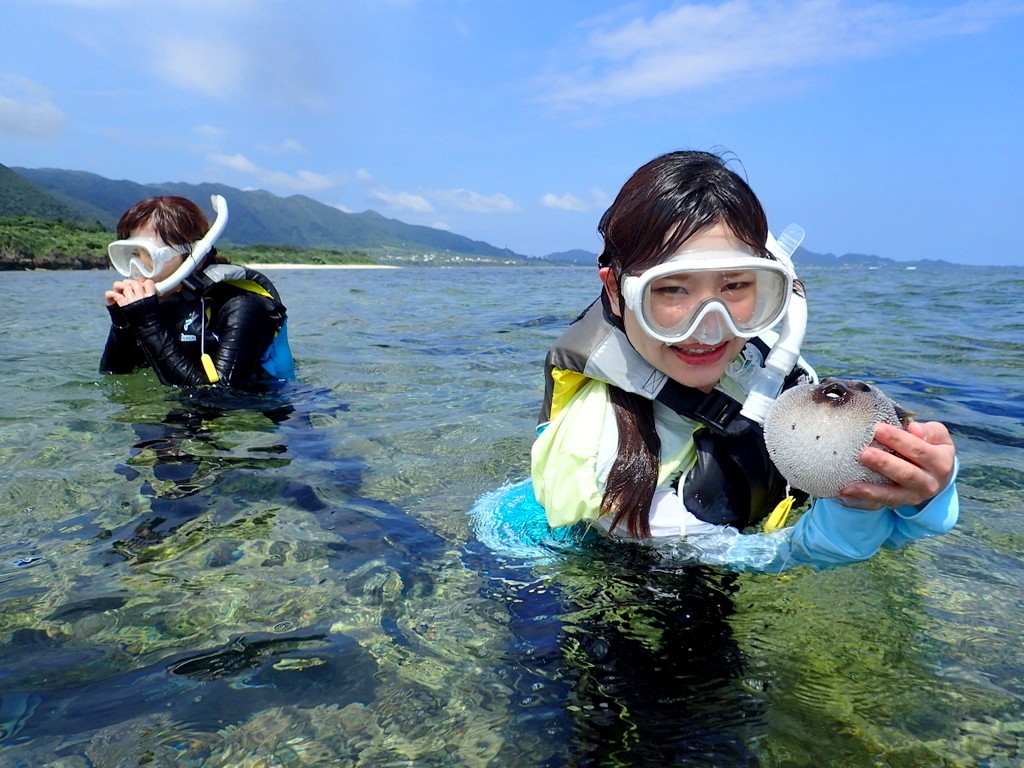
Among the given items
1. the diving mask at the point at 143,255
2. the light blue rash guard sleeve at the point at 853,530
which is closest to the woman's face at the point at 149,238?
the diving mask at the point at 143,255

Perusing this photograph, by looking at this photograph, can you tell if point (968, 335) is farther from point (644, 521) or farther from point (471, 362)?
point (644, 521)

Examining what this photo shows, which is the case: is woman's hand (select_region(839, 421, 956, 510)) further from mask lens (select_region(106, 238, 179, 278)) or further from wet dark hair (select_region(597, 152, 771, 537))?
mask lens (select_region(106, 238, 179, 278))

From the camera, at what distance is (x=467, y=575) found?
2779mm

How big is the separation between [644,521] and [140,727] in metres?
1.59

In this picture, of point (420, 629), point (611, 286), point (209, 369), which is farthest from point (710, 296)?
point (209, 369)

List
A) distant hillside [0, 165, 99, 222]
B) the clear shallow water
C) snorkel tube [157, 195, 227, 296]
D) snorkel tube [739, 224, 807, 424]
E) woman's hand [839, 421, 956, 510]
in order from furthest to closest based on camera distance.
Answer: distant hillside [0, 165, 99, 222] < snorkel tube [157, 195, 227, 296] < snorkel tube [739, 224, 807, 424] < the clear shallow water < woman's hand [839, 421, 956, 510]

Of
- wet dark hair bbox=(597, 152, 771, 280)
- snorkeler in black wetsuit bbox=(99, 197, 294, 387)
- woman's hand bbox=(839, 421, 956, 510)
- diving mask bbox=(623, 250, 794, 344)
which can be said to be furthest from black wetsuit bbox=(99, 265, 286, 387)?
woman's hand bbox=(839, 421, 956, 510)

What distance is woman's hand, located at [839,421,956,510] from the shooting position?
65.2 inches

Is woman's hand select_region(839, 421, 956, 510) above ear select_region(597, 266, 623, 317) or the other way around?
the other way around

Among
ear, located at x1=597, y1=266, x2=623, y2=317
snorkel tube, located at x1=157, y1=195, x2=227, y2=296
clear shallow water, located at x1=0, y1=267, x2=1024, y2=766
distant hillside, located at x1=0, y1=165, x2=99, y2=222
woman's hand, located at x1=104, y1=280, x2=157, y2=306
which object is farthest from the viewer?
distant hillside, located at x1=0, y1=165, x2=99, y2=222

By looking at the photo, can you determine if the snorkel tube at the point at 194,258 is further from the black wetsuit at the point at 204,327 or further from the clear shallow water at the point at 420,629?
the clear shallow water at the point at 420,629

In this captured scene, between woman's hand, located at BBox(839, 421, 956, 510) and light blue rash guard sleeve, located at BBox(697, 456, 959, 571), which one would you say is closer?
woman's hand, located at BBox(839, 421, 956, 510)

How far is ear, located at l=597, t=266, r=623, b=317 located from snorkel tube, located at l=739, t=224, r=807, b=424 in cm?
52

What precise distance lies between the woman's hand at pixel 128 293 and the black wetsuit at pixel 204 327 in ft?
0.14
